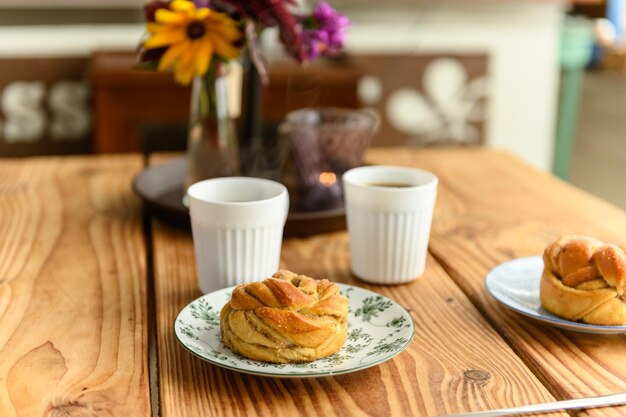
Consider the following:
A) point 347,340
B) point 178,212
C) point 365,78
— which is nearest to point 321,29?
point 178,212

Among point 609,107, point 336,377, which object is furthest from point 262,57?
point 609,107

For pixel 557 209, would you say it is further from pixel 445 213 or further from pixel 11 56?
pixel 11 56

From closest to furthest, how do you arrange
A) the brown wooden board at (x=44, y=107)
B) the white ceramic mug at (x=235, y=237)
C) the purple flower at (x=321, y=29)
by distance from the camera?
1. the white ceramic mug at (x=235, y=237)
2. the purple flower at (x=321, y=29)
3. the brown wooden board at (x=44, y=107)

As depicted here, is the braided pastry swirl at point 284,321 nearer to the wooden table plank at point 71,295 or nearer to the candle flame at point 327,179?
the wooden table plank at point 71,295

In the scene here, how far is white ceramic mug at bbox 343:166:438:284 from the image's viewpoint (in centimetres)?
100

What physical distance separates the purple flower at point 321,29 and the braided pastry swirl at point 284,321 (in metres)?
0.51

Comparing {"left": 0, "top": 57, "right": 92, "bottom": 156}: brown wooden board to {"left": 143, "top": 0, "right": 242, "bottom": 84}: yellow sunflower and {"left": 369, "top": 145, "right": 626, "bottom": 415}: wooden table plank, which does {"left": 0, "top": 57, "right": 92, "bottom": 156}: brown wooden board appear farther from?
Answer: {"left": 143, "top": 0, "right": 242, "bottom": 84}: yellow sunflower

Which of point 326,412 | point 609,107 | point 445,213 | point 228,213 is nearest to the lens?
point 326,412

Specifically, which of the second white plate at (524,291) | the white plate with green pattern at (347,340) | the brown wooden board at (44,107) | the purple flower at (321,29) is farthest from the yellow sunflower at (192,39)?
the brown wooden board at (44,107)

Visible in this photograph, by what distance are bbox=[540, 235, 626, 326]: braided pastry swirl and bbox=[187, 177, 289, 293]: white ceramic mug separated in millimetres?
310

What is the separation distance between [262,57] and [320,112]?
0.18 meters

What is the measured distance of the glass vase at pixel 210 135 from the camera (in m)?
1.26

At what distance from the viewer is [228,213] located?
934 millimetres

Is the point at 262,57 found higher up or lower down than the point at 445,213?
higher up
